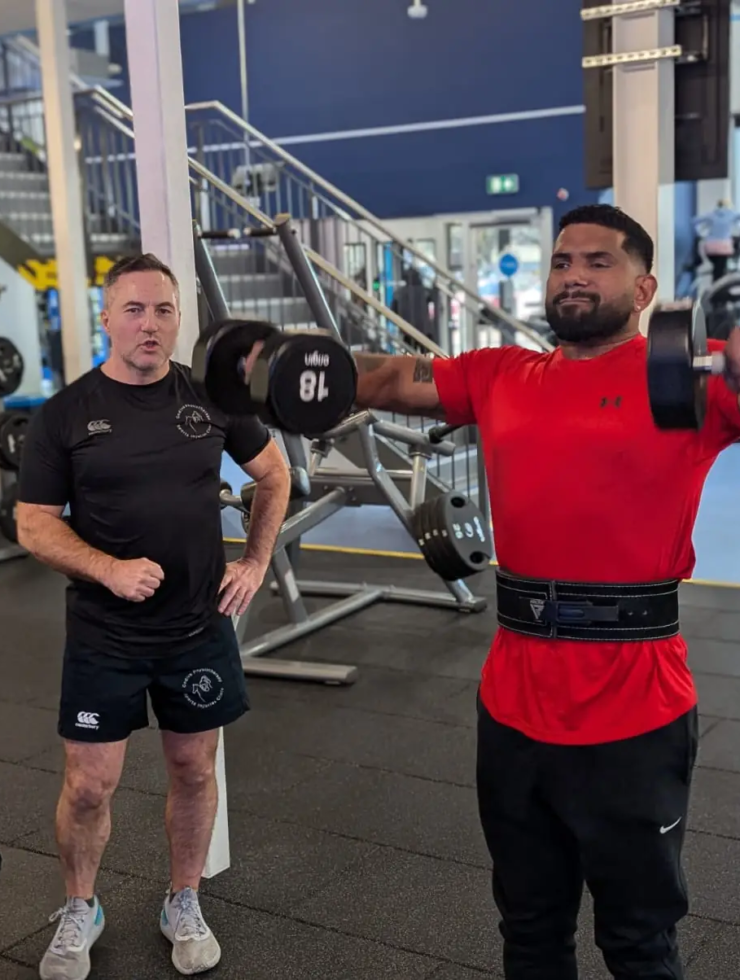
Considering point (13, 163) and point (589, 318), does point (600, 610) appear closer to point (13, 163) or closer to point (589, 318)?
point (589, 318)

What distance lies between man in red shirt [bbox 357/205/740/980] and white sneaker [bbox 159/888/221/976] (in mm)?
744

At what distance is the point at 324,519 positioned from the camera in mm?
4461

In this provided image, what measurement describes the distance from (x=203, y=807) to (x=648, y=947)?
3.16 feet

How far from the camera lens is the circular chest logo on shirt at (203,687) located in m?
2.12

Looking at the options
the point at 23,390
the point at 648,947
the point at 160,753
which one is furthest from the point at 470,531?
the point at 23,390

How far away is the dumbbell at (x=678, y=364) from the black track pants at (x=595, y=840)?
20.1 inches

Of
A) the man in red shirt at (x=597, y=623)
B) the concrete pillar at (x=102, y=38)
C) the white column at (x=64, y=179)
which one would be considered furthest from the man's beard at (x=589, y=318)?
the concrete pillar at (x=102, y=38)

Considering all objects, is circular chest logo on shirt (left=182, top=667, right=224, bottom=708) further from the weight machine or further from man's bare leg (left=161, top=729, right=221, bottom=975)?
the weight machine

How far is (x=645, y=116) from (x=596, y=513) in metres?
1.52

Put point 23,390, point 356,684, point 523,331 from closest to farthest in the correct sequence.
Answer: point 356,684 < point 523,331 < point 23,390

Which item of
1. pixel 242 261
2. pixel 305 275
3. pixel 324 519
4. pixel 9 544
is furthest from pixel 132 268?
pixel 242 261

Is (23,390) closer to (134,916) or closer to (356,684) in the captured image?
(356,684)

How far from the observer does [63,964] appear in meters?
2.11

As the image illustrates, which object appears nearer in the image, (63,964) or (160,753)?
(63,964)
